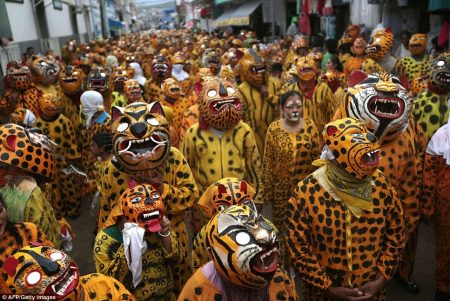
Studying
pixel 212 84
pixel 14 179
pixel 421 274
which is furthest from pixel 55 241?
pixel 421 274

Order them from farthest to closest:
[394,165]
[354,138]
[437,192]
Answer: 1. [437,192]
2. [394,165]
3. [354,138]

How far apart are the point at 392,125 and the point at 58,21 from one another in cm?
2491

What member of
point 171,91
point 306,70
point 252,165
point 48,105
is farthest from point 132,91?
point 252,165

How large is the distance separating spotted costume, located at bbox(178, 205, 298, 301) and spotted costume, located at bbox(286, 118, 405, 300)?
0.73 m

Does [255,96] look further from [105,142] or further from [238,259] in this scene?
[238,259]

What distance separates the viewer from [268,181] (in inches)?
188

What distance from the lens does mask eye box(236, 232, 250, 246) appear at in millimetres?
1910

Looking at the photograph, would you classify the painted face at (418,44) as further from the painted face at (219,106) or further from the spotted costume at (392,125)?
the painted face at (219,106)

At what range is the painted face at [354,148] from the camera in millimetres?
2529

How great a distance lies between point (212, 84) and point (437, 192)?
2262 mm

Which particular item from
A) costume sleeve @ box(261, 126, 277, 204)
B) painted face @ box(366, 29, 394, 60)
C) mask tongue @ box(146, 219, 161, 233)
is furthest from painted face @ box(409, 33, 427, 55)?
mask tongue @ box(146, 219, 161, 233)

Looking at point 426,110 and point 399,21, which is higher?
point 399,21

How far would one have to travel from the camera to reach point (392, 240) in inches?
114

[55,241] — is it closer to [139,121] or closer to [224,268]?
[139,121]
